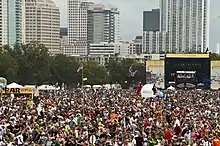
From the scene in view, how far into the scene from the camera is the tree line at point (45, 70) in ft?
294

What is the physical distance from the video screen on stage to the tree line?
23.3 m

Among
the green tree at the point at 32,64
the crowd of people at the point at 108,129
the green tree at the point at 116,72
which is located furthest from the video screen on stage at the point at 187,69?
the green tree at the point at 116,72

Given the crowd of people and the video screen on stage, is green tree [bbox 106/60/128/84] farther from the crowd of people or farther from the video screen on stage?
the crowd of people

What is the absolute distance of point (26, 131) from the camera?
70.4 feet

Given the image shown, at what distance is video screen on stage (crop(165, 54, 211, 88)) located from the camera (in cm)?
7394

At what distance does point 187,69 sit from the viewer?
74.2 m

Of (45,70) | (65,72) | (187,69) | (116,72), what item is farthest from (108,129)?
(116,72)

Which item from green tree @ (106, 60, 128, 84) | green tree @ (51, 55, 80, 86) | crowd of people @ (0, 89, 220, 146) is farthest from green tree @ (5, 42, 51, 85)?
crowd of people @ (0, 89, 220, 146)

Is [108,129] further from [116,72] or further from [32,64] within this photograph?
[116,72]

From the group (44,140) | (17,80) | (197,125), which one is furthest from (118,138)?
(17,80)

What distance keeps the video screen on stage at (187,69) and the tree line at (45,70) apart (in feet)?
76.4

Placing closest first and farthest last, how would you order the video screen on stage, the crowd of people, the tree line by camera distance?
the crowd of people < the video screen on stage < the tree line

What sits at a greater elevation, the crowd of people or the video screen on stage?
the video screen on stage

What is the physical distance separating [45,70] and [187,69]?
29.2 meters
